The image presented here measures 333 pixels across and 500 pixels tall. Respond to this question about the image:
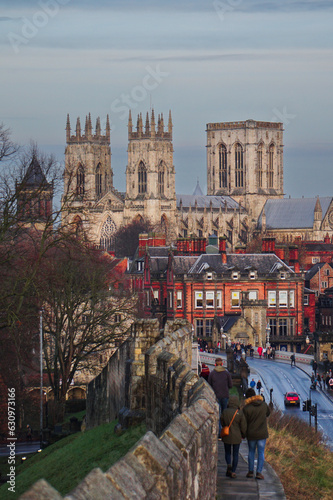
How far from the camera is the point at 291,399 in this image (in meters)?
44.1

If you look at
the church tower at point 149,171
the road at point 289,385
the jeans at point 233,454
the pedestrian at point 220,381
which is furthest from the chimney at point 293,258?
the church tower at point 149,171

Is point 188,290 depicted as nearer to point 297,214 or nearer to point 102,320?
point 102,320

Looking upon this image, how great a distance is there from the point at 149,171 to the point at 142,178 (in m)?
2.78

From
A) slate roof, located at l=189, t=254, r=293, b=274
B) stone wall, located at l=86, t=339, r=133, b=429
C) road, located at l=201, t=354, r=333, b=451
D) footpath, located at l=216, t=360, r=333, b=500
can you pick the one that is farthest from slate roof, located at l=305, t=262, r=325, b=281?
footpath, located at l=216, t=360, r=333, b=500

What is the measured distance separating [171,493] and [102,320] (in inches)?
1334

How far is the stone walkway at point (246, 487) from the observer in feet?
42.6

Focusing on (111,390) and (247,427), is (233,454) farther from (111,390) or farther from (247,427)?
(111,390)

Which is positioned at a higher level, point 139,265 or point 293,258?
point 293,258

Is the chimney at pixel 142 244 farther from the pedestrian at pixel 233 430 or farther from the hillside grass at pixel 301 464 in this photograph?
the pedestrian at pixel 233 430

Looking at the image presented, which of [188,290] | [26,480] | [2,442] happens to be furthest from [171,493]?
[188,290]

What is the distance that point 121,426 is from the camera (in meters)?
20.3

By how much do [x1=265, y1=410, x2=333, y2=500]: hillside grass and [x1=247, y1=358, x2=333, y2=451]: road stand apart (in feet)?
50.9

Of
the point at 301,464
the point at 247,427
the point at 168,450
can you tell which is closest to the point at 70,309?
the point at 301,464

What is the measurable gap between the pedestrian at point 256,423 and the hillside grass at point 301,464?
117cm
